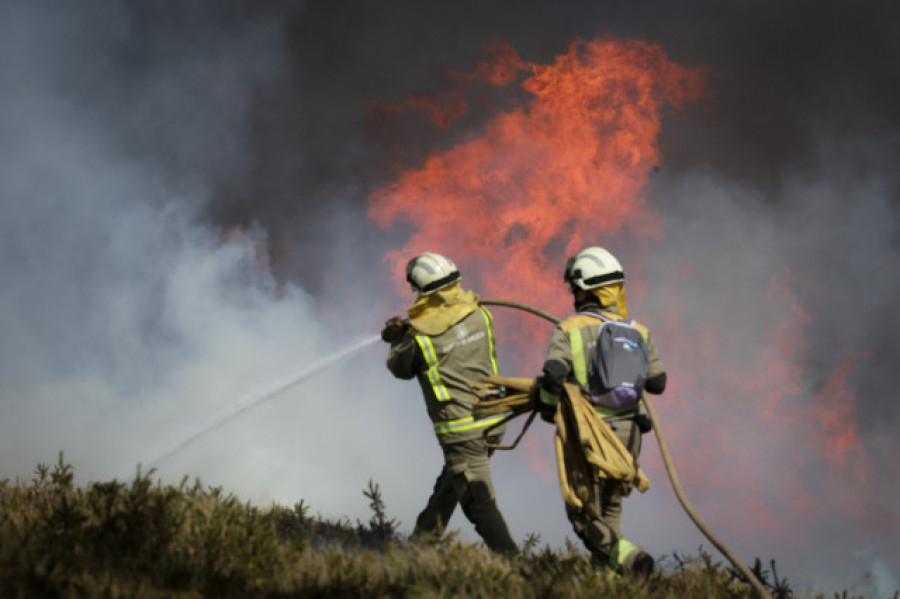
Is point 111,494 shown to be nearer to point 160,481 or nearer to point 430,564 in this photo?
point 160,481

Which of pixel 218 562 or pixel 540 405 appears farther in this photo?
pixel 540 405

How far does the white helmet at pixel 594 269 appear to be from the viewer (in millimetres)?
7215

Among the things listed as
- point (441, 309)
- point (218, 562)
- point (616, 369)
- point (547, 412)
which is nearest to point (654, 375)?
point (616, 369)

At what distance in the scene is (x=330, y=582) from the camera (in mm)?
5578

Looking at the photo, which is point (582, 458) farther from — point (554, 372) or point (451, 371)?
point (451, 371)

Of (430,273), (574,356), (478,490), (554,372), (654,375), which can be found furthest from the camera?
(430,273)

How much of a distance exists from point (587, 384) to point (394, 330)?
221 cm

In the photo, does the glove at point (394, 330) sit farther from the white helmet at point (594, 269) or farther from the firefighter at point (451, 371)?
the white helmet at point (594, 269)

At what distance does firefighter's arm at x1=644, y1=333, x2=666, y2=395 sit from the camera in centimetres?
722

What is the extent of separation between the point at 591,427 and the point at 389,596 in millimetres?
2039

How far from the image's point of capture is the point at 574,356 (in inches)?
272

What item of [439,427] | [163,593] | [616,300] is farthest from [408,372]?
[163,593]

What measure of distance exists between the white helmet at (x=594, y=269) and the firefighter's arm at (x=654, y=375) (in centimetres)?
56

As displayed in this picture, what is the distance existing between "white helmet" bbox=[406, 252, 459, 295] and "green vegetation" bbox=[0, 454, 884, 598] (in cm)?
241
